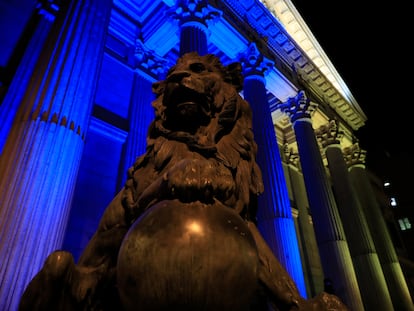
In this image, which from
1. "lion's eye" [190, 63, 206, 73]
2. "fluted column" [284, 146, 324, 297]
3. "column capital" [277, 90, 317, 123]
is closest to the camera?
"lion's eye" [190, 63, 206, 73]

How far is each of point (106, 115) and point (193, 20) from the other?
332cm

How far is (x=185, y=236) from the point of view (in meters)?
1.18

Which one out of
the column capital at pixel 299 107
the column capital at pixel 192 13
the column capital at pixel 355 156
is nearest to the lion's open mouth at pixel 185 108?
Answer: the column capital at pixel 192 13

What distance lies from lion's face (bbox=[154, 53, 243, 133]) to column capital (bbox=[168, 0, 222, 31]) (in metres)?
5.82

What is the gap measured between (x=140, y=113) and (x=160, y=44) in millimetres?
2772

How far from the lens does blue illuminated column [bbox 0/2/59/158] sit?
180 inches

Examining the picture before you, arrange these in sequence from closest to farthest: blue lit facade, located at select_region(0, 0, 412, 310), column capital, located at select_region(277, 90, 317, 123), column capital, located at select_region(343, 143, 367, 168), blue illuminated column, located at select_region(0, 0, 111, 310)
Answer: blue illuminated column, located at select_region(0, 0, 111, 310) → blue lit facade, located at select_region(0, 0, 412, 310) → column capital, located at select_region(277, 90, 317, 123) → column capital, located at select_region(343, 143, 367, 168)

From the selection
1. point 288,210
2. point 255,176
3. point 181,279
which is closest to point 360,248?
point 288,210

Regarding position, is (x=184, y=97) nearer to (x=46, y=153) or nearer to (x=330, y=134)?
(x=46, y=153)

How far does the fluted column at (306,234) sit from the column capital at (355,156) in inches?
107

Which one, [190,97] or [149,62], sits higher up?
[149,62]

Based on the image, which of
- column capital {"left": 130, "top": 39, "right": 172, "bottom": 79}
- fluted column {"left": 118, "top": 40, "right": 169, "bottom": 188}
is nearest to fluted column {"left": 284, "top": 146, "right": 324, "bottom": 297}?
fluted column {"left": 118, "top": 40, "right": 169, "bottom": 188}

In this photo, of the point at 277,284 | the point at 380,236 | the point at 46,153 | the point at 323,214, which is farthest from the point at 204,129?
the point at 380,236

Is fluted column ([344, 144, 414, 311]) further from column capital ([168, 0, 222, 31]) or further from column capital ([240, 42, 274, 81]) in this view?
column capital ([168, 0, 222, 31])
